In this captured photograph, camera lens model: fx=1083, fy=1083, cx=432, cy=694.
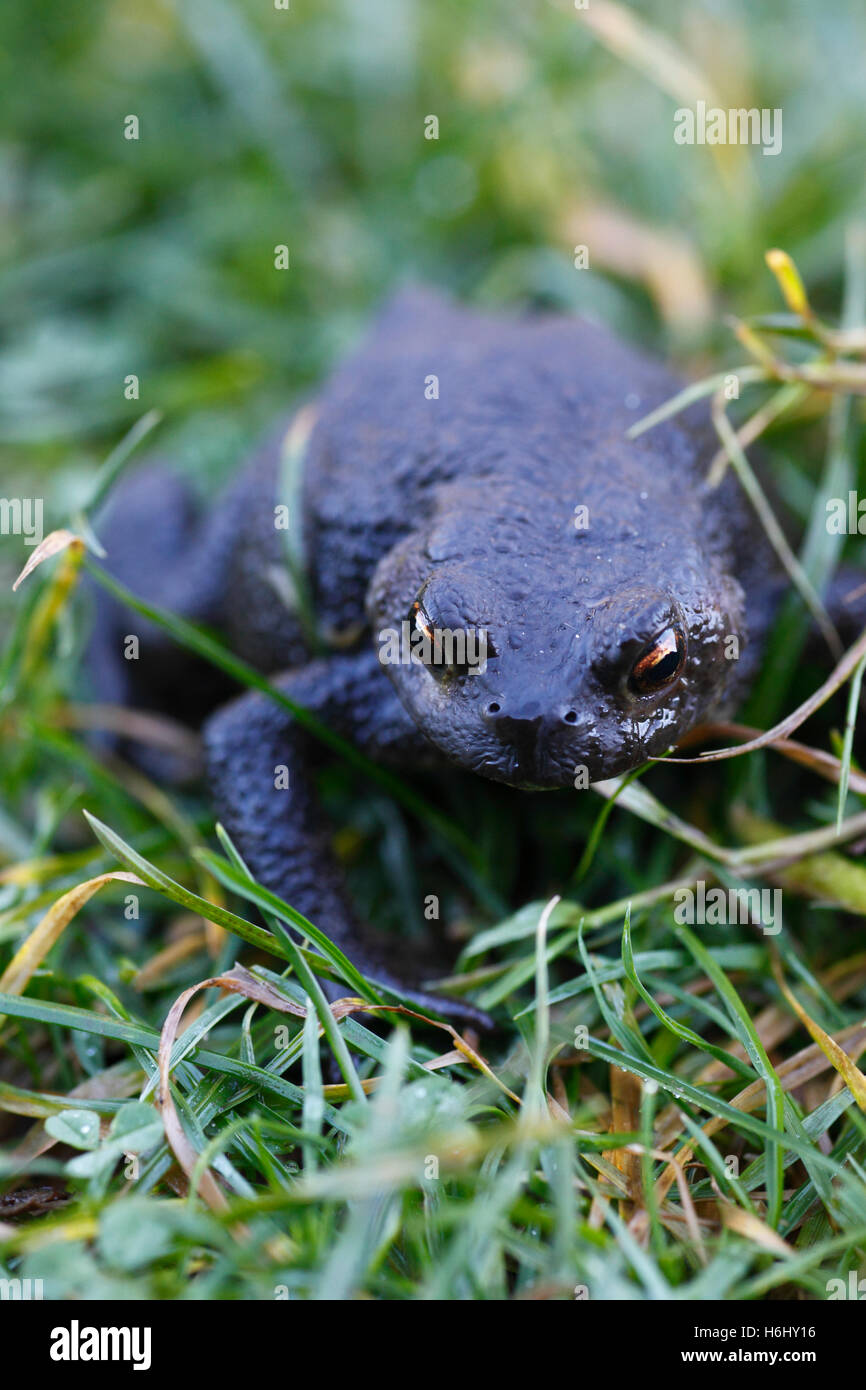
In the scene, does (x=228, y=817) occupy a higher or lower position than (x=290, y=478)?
lower

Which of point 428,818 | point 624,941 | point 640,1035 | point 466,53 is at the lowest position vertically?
point 640,1035

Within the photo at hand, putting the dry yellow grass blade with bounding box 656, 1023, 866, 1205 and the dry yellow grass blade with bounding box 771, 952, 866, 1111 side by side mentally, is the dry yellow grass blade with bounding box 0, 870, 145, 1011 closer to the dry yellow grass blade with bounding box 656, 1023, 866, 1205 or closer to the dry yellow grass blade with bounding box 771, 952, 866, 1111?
the dry yellow grass blade with bounding box 656, 1023, 866, 1205

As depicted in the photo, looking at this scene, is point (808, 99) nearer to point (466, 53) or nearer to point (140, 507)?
point (466, 53)

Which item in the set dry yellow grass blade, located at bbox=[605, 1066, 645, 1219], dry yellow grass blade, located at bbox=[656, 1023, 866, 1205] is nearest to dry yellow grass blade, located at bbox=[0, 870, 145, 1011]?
dry yellow grass blade, located at bbox=[605, 1066, 645, 1219]

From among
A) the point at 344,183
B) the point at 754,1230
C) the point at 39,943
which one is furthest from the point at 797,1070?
the point at 344,183

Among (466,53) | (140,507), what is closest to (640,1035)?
(140,507)

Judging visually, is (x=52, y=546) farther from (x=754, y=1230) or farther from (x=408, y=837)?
(x=754, y=1230)

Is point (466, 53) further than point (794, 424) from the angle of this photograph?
Yes
